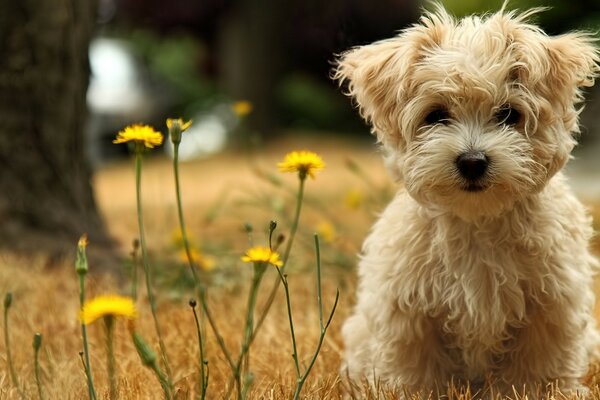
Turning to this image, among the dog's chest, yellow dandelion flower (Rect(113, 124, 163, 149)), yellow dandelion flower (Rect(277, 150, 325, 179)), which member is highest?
yellow dandelion flower (Rect(113, 124, 163, 149))

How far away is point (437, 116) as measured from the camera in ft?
10.3

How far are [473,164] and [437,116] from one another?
0.26 meters

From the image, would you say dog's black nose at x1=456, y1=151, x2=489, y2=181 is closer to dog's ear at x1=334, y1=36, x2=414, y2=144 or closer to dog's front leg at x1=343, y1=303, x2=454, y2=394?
dog's ear at x1=334, y1=36, x2=414, y2=144

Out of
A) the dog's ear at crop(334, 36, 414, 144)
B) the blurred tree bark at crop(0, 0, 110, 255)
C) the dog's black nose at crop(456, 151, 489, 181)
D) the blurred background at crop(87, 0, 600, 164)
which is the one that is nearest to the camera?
the dog's black nose at crop(456, 151, 489, 181)

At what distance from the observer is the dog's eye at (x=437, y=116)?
3.12 m

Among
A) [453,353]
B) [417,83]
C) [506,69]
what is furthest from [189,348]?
[506,69]

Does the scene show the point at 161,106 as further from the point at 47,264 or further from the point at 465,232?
the point at 465,232

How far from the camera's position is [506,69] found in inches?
118

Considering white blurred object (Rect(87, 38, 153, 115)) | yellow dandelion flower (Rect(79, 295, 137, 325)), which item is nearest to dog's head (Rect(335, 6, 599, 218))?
yellow dandelion flower (Rect(79, 295, 137, 325))

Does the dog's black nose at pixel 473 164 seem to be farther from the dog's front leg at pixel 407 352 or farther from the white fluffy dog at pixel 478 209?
the dog's front leg at pixel 407 352

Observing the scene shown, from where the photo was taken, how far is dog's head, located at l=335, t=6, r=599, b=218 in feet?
9.75

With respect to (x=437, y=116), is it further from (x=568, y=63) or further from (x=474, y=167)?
(x=568, y=63)

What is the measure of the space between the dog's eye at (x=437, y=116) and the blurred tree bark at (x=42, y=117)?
2.74 meters

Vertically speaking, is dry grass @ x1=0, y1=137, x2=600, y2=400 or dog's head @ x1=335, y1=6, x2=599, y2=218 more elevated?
dog's head @ x1=335, y1=6, x2=599, y2=218
